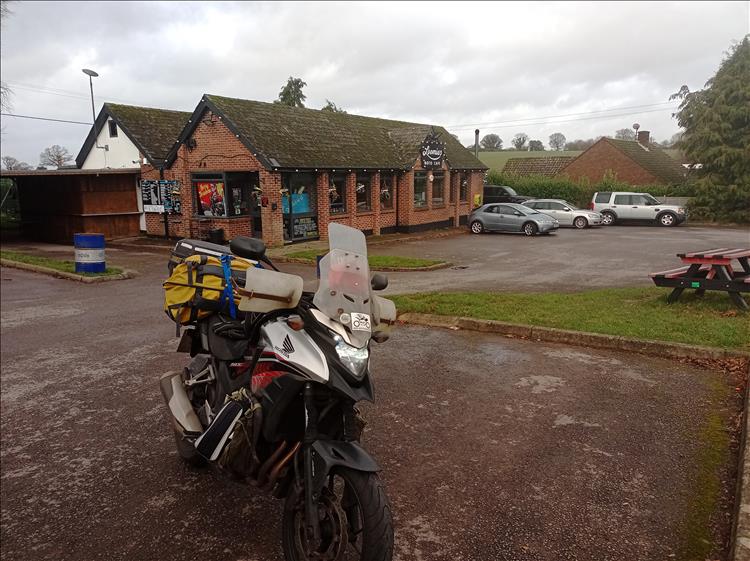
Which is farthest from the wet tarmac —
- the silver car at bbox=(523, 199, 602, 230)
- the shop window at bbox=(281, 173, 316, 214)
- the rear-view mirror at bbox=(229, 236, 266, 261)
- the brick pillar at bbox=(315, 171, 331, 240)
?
the silver car at bbox=(523, 199, 602, 230)

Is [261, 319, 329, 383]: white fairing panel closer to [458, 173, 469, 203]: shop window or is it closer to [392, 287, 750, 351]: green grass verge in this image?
[392, 287, 750, 351]: green grass verge

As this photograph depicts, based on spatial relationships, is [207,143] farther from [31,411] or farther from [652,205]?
[652,205]

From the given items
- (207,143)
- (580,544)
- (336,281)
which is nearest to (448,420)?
(580,544)

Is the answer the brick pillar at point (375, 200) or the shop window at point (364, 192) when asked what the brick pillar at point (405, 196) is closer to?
the brick pillar at point (375, 200)

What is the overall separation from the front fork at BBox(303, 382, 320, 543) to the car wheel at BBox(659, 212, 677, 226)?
30.3m

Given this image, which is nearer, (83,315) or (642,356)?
(642,356)

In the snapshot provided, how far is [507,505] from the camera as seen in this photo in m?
3.55

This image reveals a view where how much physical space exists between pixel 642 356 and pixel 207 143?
17.2 metres

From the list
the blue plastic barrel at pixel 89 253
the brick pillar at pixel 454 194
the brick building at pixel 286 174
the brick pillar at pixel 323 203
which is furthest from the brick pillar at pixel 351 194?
the blue plastic barrel at pixel 89 253

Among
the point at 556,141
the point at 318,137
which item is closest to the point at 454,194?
the point at 318,137

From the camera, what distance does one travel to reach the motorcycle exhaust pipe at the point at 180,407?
12.4ft

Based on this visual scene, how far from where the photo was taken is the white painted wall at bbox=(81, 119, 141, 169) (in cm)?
2350

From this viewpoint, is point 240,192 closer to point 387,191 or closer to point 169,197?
point 169,197

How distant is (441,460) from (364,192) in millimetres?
19467
